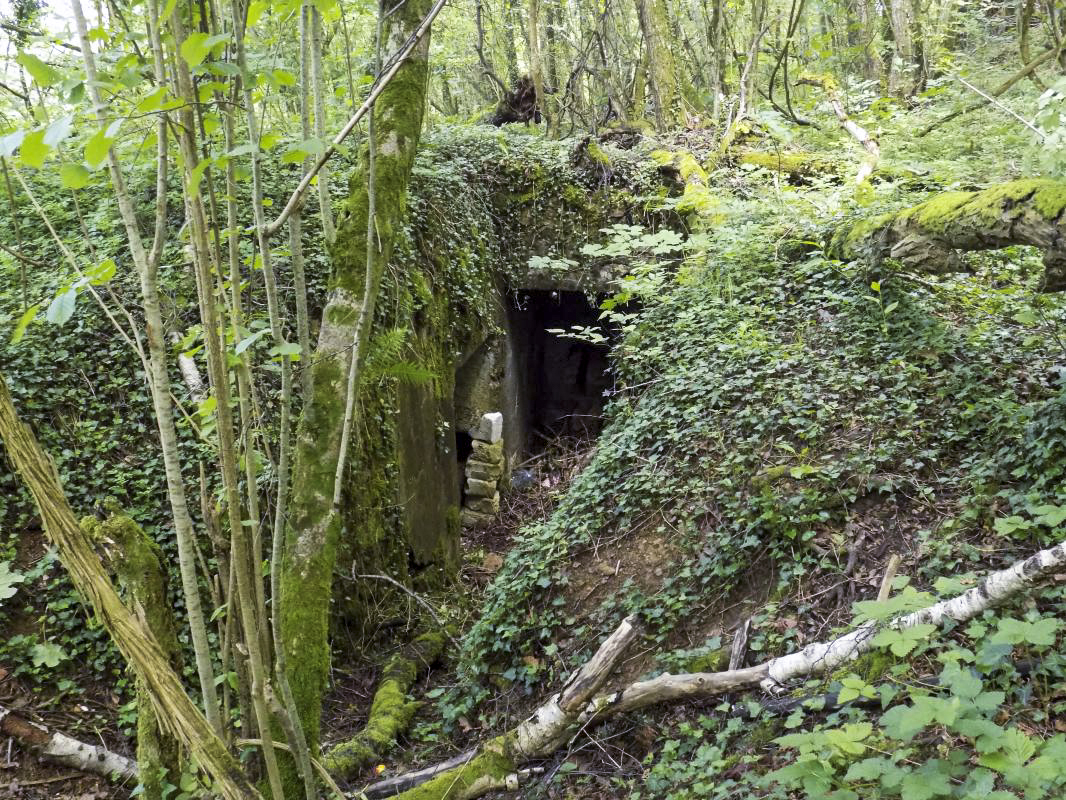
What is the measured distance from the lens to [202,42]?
4.68 ft

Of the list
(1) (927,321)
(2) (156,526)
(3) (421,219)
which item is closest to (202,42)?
(2) (156,526)

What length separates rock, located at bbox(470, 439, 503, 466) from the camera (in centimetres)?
845

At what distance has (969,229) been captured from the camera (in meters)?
Answer: 4.21

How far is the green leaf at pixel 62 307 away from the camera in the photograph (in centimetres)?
145

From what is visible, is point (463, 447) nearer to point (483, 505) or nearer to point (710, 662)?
point (483, 505)

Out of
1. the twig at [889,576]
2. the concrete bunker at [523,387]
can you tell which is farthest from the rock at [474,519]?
the twig at [889,576]

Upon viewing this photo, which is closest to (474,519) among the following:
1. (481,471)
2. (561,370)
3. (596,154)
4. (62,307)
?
(481,471)

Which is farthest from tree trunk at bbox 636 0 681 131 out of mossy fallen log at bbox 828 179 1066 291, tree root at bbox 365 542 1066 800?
tree root at bbox 365 542 1066 800

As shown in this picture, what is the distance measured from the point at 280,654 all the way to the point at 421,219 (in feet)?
18.3

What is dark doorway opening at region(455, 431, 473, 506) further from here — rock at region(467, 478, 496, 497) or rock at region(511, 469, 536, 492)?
rock at region(511, 469, 536, 492)

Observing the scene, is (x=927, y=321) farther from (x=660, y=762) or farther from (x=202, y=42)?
(x=202, y=42)

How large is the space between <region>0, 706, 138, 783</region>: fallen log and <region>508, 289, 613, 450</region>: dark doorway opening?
7359 millimetres

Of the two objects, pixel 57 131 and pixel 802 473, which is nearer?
pixel 57 131

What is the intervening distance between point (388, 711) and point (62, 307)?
12.0ft
